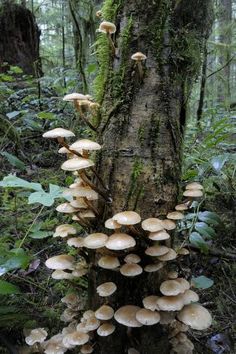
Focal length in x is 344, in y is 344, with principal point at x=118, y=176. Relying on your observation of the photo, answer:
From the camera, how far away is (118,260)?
1.87 m

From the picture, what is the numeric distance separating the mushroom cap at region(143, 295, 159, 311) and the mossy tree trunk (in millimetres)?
125

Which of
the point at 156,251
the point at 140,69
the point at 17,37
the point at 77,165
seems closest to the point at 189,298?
the point at 156,251

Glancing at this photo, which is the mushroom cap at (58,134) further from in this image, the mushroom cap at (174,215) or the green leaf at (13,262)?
the green leaf at (13,262)

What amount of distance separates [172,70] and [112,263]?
1161mm

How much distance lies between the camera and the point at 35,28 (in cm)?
804

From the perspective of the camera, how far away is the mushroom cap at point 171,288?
181 cm

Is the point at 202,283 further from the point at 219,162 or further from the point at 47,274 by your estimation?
the point at 47,274

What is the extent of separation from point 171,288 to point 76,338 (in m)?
0.64

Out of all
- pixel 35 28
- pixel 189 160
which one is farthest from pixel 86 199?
pixel 35 28

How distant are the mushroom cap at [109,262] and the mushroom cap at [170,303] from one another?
30 centimetres

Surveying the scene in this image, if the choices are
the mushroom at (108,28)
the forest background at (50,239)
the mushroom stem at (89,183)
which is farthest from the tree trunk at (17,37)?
the mushroom stem at (89,183)

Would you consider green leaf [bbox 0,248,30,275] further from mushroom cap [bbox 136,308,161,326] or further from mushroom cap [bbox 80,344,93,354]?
mushroom cap [bbox 136,308,161,326]

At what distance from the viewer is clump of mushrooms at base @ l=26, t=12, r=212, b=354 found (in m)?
1.79

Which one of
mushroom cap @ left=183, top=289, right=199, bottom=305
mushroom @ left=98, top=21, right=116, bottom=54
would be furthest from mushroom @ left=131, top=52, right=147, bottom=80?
mushroom cap @ left=183, top=289, right=199, bottom=305
